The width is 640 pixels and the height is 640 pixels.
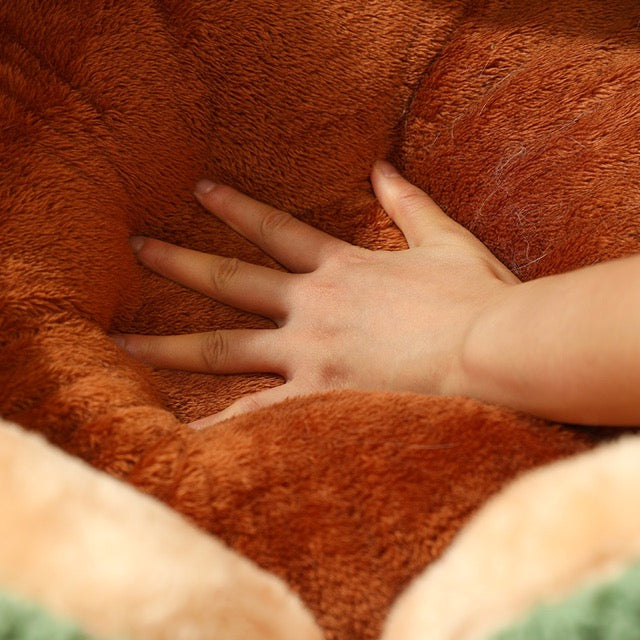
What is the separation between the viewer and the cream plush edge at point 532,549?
1.20ft

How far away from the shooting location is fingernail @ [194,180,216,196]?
762 millimetres

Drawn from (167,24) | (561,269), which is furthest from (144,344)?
(561,269)

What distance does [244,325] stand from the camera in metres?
0.78

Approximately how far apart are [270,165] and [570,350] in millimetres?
391

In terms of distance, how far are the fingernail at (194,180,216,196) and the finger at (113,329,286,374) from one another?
151 mm

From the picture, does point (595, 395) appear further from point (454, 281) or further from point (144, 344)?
point (144, 344)

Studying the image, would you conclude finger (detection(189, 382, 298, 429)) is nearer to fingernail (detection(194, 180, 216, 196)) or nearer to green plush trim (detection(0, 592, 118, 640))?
fingernail (detection(194, 180, 216, 196))

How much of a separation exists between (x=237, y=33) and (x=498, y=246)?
339 millimetres

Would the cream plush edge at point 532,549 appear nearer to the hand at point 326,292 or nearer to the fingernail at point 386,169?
the hand at point 326,292

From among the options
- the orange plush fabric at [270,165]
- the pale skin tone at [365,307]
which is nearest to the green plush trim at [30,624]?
the orange plush fabric at [270,165]

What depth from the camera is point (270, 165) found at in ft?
2.48

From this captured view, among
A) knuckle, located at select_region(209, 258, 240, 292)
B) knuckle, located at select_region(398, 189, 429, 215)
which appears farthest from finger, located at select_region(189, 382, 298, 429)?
knuckle, located at select_region(398, 189, 429, 215)

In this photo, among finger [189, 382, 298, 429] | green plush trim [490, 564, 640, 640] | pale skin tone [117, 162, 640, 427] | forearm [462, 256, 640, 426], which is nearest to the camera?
green plush trim [490, 564, 640, 640]

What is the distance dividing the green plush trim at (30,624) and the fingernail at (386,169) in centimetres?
55
